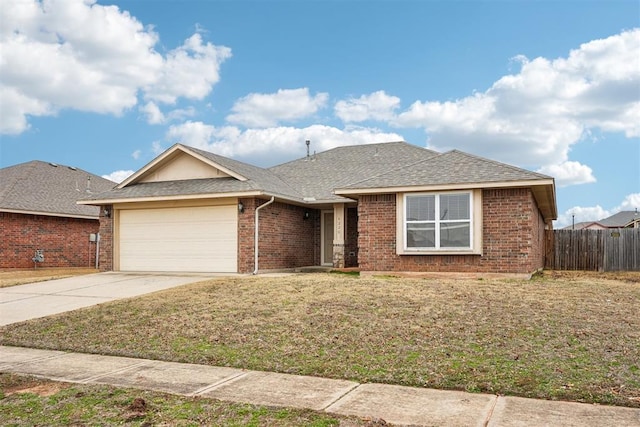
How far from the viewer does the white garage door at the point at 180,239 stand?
1681 centimetres

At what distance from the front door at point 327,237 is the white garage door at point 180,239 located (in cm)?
441

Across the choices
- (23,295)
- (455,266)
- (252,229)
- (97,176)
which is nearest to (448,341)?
(455,266)

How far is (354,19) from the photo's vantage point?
1555 centimetres

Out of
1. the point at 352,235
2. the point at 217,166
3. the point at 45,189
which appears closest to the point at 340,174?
the point at 352,235

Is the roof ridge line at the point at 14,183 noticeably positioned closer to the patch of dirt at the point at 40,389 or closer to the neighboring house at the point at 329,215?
the neighboring house at the point at 329,215

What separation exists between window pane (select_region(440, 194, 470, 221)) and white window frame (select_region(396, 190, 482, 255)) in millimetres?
88

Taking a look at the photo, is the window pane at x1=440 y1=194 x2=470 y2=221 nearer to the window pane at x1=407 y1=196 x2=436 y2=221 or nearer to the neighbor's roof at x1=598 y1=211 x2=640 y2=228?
the window pane at x1=407 y1=196 x2=436 y2=221

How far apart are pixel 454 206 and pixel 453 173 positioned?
100 cm

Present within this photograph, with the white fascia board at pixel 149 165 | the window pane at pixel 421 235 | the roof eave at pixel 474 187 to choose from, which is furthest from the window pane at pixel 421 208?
the white fascia board at pixel 149 165

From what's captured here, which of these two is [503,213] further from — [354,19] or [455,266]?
[354,19]

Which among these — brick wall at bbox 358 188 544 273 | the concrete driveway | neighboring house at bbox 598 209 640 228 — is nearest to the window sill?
brick wall at bbox 358 188 544 273

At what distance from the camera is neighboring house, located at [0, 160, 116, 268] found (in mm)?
20734

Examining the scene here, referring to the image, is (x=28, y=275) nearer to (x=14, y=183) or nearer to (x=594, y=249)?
(x=14, y=183)

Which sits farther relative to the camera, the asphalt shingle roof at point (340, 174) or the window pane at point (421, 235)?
the asphalt shingle roof at point (340, 174)
